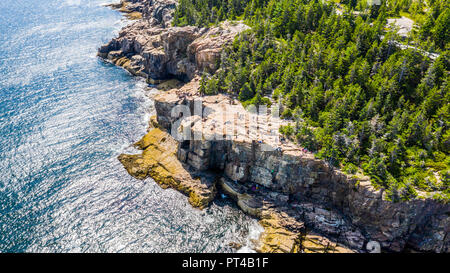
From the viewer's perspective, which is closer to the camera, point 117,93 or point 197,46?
point 197,46

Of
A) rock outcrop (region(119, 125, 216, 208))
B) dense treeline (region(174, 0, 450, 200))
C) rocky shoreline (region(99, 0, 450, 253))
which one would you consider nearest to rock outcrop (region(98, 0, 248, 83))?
dense treeline (region(174, 0, 450, 200))

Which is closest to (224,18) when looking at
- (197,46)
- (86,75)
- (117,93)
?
(197,46)

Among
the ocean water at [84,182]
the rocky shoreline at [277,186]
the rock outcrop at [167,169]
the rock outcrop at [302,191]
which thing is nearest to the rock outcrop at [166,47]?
the ocean water at [84,182]

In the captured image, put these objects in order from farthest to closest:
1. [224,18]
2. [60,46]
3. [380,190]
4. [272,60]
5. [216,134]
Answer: [60,46], [224,18], [272,60], [216,134], [380,190]

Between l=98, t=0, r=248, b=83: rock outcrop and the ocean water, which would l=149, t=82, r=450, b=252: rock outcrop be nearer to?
the ocean water

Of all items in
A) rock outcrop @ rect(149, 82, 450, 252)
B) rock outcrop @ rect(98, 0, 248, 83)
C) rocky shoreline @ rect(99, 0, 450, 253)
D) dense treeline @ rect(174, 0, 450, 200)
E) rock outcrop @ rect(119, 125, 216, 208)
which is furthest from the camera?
rock outcrop @ rect(98, 0, 248, 83)

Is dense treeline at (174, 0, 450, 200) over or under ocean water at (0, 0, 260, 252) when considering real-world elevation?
over

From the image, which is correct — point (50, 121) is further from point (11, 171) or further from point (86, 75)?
point (86, 75)
